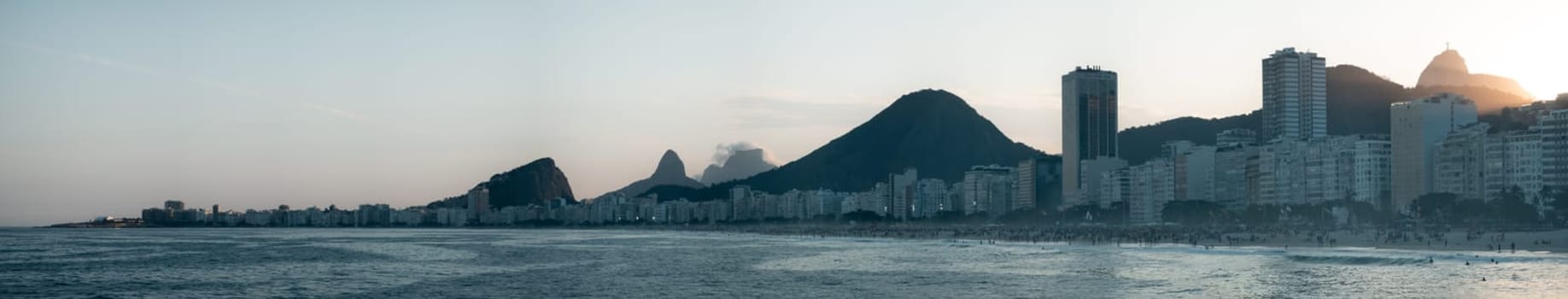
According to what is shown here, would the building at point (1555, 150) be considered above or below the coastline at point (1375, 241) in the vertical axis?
above

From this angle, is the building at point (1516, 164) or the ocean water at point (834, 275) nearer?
the ocean water at point (834, 275)

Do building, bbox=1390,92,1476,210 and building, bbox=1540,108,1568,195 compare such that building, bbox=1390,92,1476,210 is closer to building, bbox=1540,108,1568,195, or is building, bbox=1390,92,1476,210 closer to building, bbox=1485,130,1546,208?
building, bbox=1485,130,1546,208

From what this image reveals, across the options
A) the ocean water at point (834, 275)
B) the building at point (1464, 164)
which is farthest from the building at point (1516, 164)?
the ocean water at point (834, 275)

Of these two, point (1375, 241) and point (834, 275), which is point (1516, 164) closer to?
point (1375, 241)

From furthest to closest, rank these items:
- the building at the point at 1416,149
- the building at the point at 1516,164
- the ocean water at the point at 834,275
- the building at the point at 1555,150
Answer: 1. the building at the point at 1416,149
2. the building at the point at 1516,164
3. the building at the point at 1555,150
4. the ocean water at the point at 834,275

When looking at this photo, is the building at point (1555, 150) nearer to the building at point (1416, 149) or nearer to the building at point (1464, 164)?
the building at point (1464, 164)

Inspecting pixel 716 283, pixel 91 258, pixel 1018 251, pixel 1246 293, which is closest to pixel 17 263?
pixel 91 258

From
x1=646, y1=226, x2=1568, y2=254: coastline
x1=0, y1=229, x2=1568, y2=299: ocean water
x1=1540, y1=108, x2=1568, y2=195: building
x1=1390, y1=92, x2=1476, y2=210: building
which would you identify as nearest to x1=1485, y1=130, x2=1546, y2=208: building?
x1=1540, y1=108, x2=1568, y2=195: building

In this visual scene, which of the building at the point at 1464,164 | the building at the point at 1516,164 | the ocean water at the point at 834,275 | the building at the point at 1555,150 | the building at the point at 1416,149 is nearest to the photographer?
the ocean water at the point at 834,275
